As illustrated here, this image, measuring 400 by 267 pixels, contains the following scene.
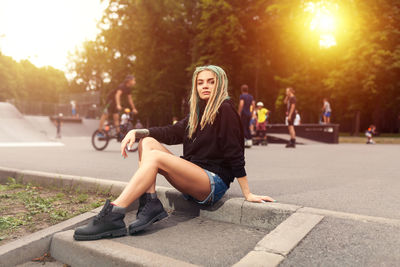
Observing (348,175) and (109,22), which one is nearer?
(348,175)

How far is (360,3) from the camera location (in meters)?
20.6

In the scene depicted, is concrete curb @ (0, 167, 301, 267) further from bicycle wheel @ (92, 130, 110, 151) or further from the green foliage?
the green foliage

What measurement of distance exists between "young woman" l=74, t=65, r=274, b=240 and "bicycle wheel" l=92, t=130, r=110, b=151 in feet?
23.1

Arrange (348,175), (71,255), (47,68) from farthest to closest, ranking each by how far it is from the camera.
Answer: (47,68) < (348,175) < (71,255)

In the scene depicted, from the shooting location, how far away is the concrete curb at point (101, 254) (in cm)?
230

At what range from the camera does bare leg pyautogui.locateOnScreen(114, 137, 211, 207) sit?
9.23ft

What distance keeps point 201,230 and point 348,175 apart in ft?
11.3

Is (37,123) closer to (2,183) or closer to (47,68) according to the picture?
(2,183)

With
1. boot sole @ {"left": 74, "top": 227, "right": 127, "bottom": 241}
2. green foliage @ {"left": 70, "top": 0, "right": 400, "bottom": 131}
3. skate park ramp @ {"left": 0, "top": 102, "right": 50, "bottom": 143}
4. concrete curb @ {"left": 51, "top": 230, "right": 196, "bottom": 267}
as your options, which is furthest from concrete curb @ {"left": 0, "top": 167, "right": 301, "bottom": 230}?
green foliage @ {"left": 70, "top": 0, "right": 400, "bottom": 131}

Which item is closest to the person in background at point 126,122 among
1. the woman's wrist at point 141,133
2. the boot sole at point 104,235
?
the woman's wrist at point 141,133

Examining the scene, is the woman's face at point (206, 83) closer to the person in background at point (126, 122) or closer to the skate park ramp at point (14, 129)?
the person in background at point (126, 122)

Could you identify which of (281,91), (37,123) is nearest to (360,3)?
(281,91)

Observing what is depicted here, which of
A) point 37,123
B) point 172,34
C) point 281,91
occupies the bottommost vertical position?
point 37,123

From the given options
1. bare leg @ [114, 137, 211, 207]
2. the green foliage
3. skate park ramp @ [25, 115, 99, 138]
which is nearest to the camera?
bare leg @ [114, 137, 211, 207]
